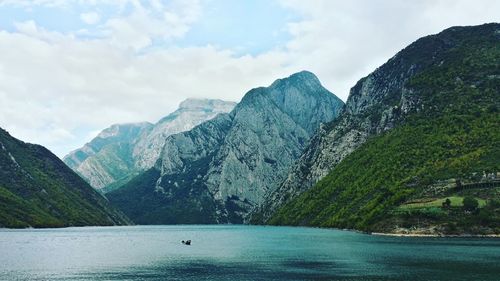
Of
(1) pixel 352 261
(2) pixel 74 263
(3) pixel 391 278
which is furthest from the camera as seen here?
(2) pixel 74 263

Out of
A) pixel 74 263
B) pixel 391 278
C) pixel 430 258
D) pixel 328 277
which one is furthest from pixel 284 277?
pixel 74 263

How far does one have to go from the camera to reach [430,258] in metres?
130

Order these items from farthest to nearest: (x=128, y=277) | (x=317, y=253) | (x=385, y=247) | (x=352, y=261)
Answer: (x=385, y=247) < (x=317, y=253) < (x=352, y=261) < (x=128, y=277)

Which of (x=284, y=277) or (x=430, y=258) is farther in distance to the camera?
(x=430, y=258)

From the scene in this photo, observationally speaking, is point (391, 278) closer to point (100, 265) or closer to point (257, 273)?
point (257, 273)

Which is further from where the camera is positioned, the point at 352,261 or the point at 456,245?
the point at 456,245

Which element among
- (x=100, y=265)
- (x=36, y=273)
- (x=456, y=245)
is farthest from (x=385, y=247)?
(x=36, y=273)

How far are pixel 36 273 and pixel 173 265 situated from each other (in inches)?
1361

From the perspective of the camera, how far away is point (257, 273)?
111250mm

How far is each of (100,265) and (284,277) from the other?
2215 inches

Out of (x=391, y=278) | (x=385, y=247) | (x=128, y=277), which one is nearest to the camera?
(x=391, y=278)

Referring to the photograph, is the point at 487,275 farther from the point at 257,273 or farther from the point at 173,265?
the point at 173,265

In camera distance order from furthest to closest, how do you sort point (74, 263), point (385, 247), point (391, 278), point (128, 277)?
1. point (385, 247)
2. point (74, 263)
3. point (128, 277)
4. point (391, 278)

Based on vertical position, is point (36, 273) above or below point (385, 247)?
above
